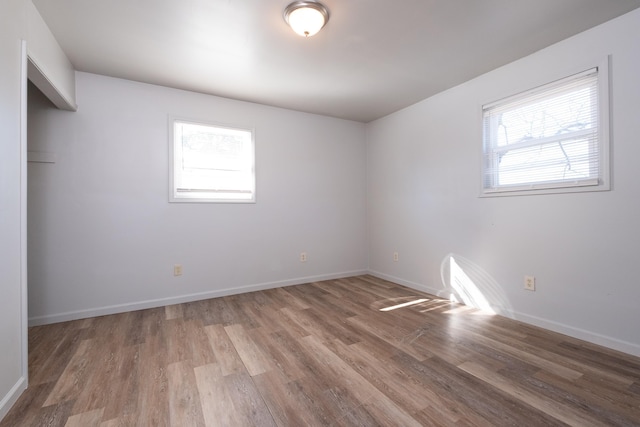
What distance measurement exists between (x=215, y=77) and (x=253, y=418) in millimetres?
2990

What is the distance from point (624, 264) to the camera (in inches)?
78.8

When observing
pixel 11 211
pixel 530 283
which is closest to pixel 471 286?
pixel 530 283

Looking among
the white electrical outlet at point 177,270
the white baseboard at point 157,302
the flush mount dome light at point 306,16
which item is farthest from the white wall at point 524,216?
the white electrical outlet at point 177,270

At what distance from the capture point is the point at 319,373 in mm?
1748

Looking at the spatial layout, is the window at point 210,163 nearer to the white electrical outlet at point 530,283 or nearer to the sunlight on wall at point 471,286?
the sunlight on wall at point 471,286

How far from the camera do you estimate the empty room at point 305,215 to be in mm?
1556

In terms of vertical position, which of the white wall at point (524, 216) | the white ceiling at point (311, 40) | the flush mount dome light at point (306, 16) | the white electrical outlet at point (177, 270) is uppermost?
the white ceiling at point (311, 40)

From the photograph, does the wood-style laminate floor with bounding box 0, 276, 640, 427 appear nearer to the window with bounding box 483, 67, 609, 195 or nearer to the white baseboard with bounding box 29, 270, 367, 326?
the white baseboard with bounding box 29, 270, 367, 326

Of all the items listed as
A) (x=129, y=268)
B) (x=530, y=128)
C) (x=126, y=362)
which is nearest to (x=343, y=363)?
(x=126, y=362)

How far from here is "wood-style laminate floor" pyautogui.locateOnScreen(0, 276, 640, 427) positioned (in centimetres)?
139

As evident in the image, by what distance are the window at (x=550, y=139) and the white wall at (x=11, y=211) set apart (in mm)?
3692

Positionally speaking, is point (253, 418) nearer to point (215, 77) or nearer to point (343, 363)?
point (343, 363)

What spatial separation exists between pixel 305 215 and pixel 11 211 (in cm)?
289

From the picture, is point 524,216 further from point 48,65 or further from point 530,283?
point 48,65
